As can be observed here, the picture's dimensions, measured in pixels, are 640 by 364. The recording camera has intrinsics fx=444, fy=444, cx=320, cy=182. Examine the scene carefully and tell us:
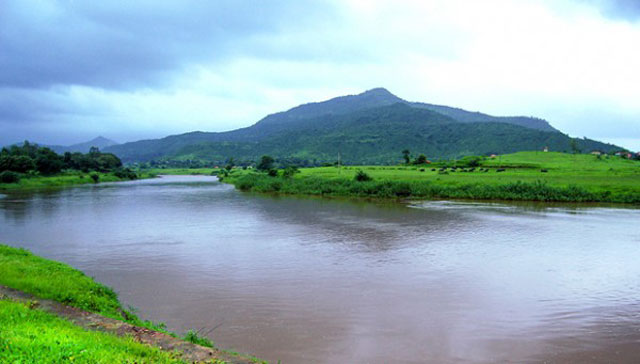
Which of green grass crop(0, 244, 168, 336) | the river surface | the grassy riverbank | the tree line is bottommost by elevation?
the river surface

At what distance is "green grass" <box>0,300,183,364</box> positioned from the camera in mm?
6738

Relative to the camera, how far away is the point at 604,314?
13836 mm

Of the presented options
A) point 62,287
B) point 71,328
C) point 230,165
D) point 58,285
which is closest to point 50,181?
point 230,165

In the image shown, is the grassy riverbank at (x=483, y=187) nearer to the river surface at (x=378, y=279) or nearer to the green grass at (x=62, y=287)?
the river surface at (x=378, y=279)

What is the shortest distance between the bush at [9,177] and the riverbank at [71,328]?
6893cm

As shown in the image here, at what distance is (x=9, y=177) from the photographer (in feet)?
230

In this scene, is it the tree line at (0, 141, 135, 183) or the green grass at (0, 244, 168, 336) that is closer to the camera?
the green grass at (0, 244, 168, 336)

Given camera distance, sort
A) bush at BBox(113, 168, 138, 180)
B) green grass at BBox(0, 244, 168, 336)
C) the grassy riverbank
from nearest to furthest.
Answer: green grass at BBox(0, 244, 168, 336) < the grassy riverbank < bush at BBox(113, 168, 138, 180)

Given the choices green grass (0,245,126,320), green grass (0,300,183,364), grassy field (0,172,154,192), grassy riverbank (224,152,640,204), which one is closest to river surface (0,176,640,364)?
green grass (0,245,126,320)

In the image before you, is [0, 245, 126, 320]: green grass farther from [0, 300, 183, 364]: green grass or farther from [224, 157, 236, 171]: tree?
[224, 157, 236, 171]: tree

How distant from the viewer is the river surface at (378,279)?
11.7 m

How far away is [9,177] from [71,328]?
250ft

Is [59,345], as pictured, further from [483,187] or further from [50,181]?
[50,181]

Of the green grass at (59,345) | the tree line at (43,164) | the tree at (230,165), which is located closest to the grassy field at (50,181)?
the tree line at (43,164)
